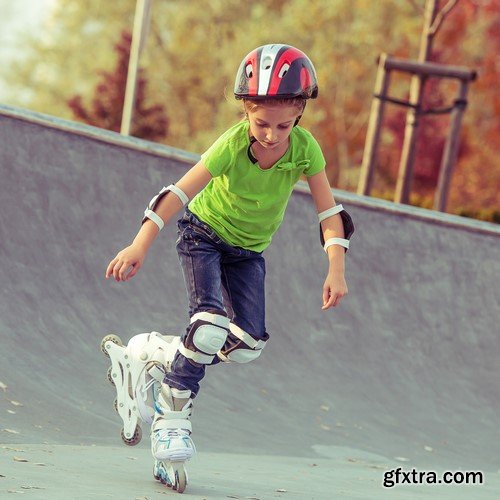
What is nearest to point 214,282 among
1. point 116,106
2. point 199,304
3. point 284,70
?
point 199,304

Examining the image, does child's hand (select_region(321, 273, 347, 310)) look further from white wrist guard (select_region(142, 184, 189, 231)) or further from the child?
white wrist guard (select_region(142, 184, 189, 231))

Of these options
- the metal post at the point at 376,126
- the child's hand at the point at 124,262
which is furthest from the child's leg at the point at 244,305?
the metal post at the point at 376,126

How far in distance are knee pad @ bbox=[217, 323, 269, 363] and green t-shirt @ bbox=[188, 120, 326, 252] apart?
42 centimetres

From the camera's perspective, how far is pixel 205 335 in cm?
505

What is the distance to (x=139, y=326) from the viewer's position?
8.49m

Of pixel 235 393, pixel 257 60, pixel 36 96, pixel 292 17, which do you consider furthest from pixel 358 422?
pixel 36 96

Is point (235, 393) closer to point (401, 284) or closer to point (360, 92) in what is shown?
point (401, 284)

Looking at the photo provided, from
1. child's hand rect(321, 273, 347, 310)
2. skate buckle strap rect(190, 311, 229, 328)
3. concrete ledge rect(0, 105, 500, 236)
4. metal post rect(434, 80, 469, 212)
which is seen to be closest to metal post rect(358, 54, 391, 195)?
metal post rect(434, 80, 469, 212)

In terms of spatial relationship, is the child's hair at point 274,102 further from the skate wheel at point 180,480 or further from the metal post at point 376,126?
the metal post at point 376,126

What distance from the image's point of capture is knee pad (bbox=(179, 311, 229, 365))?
5.05 meters

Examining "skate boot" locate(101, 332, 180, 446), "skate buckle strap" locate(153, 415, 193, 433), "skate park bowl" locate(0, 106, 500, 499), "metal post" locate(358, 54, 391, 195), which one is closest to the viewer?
"skate buckle strap" locate(153, 415, 193, 433)

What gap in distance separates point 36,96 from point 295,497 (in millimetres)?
45590

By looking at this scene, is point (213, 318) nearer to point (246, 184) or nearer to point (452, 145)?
point (246, 184)

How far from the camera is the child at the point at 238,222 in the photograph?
5008 mm
